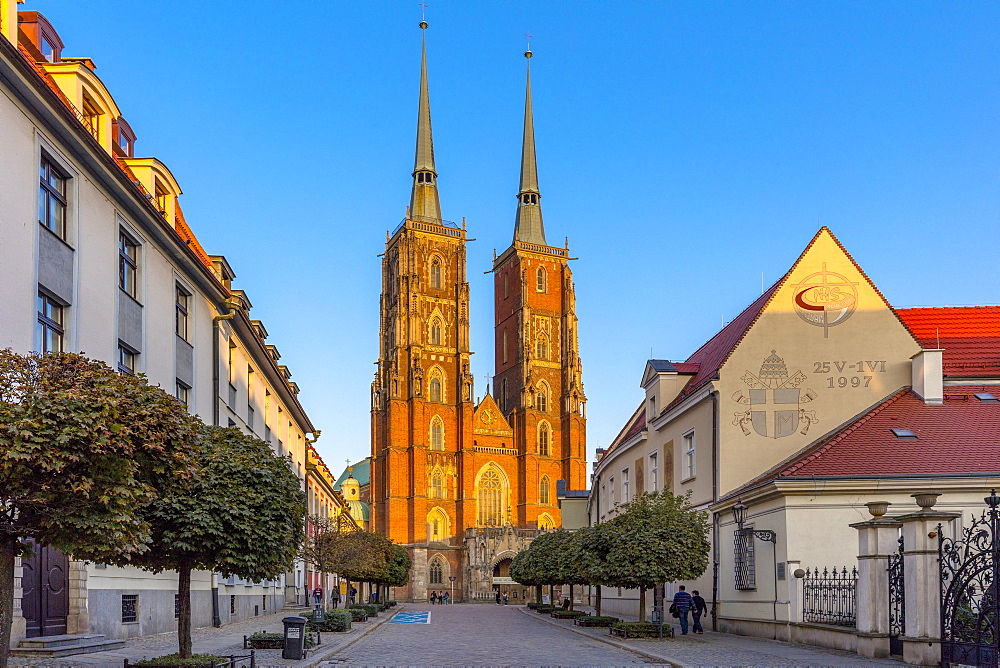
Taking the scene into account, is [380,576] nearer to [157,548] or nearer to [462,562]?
[157,548]

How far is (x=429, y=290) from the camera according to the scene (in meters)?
110

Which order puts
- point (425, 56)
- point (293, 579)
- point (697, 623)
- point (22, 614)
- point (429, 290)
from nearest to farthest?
point (22, 614), point (697, 623), point (293, 579), point (429, 290), point (425, 56)

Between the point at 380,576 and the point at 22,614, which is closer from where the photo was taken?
the point at 22,614

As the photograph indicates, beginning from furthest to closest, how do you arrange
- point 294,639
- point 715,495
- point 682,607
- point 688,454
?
point 688,454 < point 715,495 < point 682,607 < point 294,639

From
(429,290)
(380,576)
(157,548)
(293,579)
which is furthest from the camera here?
(429,290)

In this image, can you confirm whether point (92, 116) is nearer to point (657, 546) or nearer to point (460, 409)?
point (657, 546)

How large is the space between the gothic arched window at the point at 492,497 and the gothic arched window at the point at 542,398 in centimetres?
861

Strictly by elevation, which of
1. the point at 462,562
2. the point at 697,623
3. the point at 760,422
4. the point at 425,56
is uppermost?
the point at 425,56

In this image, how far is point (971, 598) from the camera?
1655cm

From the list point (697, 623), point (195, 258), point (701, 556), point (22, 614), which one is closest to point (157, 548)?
point (22, 614)

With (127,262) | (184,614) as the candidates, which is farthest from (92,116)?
(184,614)

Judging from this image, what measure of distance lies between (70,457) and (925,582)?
13.8m

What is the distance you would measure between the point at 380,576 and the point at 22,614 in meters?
33.9

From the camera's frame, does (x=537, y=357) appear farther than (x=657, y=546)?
Yes
